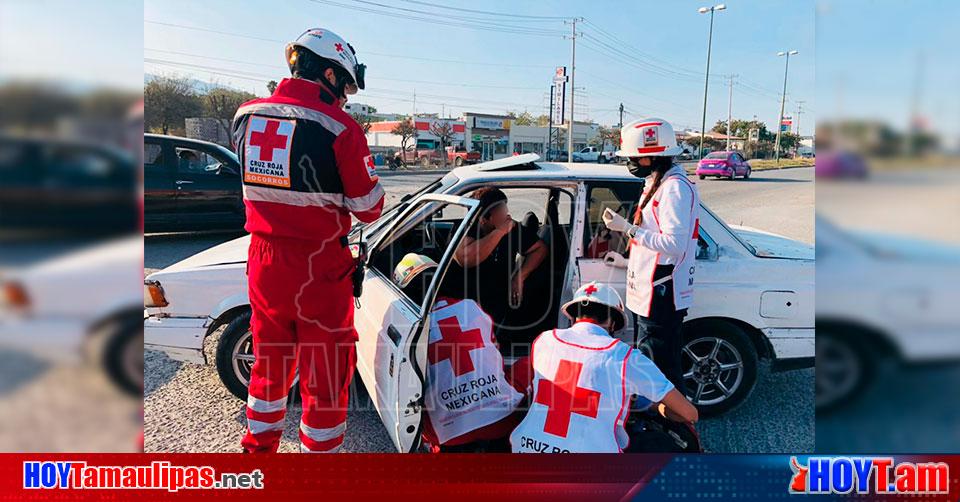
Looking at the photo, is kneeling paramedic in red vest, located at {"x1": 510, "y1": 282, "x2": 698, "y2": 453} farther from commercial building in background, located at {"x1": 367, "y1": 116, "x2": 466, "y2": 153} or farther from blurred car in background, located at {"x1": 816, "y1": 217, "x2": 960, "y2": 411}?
commercial building in background, located at {"x1": 367, "y1": 116, "x2": 466, "y2": 153}

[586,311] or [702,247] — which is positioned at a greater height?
[702,247]

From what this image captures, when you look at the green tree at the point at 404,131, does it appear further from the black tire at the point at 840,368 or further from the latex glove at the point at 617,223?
the black tire at the point at 840,368

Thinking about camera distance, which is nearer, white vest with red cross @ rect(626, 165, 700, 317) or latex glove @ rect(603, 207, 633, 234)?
white vest with red cross @ rect(626, 165, 700, 317)

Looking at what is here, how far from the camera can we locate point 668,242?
241 centimetres

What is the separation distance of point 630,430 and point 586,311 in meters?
0.60

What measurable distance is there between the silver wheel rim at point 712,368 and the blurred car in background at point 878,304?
1077 mm

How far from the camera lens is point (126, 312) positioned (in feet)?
5.55

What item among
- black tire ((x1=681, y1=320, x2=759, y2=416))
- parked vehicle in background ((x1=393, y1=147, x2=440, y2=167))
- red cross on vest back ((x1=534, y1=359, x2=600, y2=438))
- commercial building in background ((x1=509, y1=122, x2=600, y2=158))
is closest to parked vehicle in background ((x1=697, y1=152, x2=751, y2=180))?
commercial building in background ((x1=509, y1=122, x2=600, y2=158))

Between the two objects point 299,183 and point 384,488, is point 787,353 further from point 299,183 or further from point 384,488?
point 299,183

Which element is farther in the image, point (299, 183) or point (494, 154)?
point (494, 154)

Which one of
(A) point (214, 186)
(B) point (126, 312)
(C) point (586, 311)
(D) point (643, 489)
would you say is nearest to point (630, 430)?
(D) point (643, 489)

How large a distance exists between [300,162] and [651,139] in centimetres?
165

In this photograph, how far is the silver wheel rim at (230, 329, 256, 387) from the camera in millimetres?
2936

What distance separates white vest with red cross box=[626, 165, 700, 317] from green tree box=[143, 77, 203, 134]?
7.05 feet
